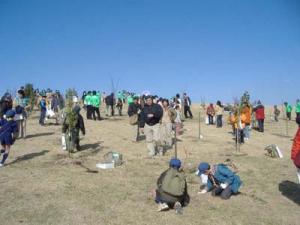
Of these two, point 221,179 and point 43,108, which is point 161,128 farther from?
point 43,108

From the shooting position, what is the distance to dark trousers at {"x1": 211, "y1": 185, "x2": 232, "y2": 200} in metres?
10.9

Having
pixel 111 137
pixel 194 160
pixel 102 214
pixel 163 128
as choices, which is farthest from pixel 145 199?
pixel 111 137

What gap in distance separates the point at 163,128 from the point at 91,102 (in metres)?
9.44

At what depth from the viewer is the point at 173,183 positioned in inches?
388

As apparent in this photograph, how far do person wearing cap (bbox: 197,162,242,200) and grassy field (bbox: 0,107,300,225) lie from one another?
259 mm

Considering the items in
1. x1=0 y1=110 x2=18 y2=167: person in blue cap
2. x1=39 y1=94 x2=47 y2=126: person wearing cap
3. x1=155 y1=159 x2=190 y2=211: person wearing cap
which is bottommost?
x1=155 y1=159 x2=190 y2=211: person wearing cap

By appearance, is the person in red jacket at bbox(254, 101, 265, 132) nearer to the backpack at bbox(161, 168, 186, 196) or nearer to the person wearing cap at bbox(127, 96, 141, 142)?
the person wearing cap at bbox(127, 96, 141, 142)

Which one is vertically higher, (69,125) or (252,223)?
(69,125)

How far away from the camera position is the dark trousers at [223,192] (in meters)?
10.9

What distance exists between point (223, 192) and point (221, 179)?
32cm

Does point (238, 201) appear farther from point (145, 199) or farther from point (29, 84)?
point (29, 84)

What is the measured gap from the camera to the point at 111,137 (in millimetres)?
21344

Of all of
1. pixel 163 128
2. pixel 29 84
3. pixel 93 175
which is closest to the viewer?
pixel 93 175

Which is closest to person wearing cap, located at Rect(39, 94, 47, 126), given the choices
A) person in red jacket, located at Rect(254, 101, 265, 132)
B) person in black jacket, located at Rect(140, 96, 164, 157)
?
person in black jacket, located at Rect(140, 96, 164, 157)
